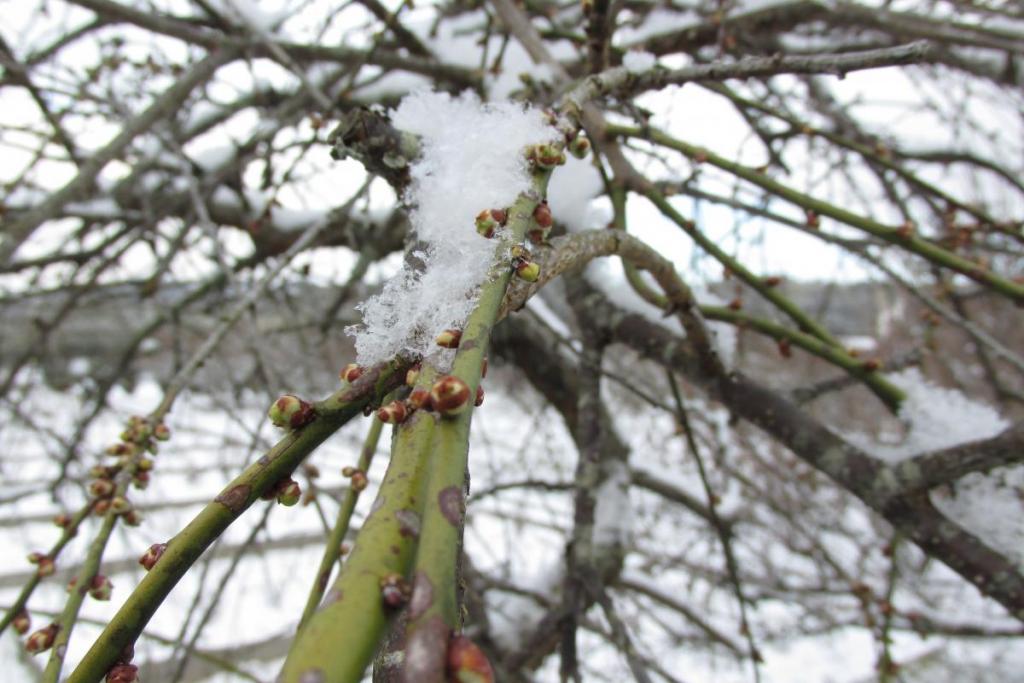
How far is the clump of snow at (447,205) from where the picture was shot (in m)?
0.57

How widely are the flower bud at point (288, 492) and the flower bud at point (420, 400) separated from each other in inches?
5.3

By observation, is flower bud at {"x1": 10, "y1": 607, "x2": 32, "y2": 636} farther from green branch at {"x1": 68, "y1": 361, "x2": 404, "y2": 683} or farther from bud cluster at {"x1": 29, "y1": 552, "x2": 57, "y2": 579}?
green branch at {"x1": 68, "y1": 361, "x2": 404, "y2": 683}

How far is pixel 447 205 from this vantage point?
0.75m

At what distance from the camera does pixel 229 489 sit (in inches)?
17.5

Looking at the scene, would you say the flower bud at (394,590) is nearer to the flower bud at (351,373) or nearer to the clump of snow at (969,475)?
the flower bud at (351,373)

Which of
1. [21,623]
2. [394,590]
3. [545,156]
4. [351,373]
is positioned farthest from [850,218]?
[21,623]

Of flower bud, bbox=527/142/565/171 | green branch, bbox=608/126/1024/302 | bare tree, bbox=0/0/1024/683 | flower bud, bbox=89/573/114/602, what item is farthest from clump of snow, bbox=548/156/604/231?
flower bud, bbox=89/573/114/602

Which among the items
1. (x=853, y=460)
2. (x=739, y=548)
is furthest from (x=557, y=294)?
(x=739, y=548)

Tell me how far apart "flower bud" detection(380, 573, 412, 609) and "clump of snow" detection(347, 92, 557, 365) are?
21cm

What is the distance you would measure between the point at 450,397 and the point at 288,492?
0.63 ft

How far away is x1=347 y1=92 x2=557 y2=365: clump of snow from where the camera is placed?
1.86ft

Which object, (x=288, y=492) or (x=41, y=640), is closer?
(x=288, y=492)

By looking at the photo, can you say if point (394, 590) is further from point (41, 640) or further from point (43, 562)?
point (43, 562)

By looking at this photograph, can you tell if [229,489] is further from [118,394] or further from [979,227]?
[118,394]
